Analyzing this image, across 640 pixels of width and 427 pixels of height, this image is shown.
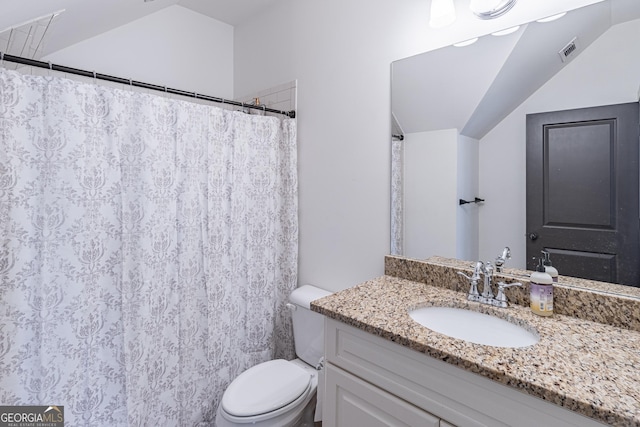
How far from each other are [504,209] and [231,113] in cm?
147

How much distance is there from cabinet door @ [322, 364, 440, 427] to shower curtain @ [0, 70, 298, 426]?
0.89 metres

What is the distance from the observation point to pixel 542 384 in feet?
2.17

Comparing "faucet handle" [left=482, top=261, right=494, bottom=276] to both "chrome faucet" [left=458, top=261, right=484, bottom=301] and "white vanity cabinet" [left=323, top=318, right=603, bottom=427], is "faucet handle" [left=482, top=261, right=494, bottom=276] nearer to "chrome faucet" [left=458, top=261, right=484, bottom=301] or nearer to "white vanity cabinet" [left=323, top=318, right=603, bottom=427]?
"chrome faucet" [left=458, top=261, right=484, bottom=301]

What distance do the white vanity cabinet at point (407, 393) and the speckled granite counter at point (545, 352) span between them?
1.8 inches

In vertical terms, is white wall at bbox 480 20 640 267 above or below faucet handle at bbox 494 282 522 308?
above

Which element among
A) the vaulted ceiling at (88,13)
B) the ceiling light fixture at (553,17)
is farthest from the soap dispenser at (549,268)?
the vaulted ceiling at (88,13)

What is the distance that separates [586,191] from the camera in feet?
3.43

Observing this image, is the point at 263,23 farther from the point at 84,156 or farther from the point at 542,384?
the point at 542,384

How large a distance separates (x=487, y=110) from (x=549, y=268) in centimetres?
67

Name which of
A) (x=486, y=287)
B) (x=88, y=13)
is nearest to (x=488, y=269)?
(x=486, y=287)

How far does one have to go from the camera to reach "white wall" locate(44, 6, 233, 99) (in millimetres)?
1819

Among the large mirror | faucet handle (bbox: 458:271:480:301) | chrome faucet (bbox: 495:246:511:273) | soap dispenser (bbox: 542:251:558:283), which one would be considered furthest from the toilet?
soap dispenser (bbox: 542:251:558:283)

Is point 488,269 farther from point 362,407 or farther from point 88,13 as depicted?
point 88,13

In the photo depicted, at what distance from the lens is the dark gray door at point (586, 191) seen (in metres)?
0.98
